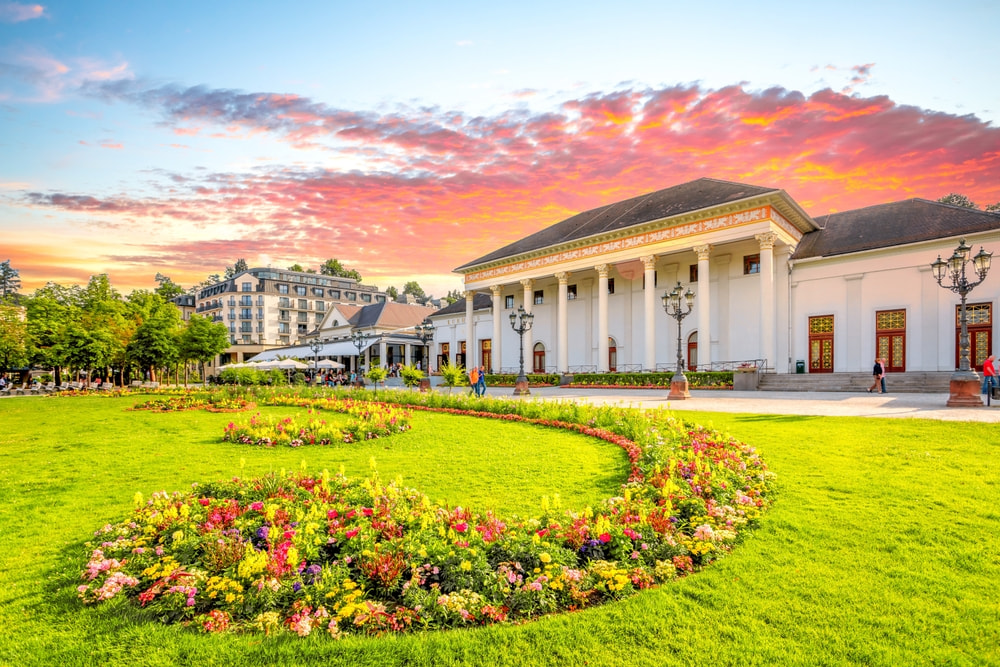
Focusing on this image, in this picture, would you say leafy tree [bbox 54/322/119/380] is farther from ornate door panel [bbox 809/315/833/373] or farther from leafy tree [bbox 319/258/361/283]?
leafy tree [bbox 319/258/361/283]

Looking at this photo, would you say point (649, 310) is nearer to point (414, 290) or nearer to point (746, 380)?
point (746, 380)

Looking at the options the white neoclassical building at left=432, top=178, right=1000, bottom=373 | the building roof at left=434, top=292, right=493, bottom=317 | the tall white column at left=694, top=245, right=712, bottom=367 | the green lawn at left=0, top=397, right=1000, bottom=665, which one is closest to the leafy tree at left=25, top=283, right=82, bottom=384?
the building roof at left=434, top=292, right=493, bottom=317

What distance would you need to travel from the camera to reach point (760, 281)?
2744cm

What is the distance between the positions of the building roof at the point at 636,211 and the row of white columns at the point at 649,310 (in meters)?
2.42

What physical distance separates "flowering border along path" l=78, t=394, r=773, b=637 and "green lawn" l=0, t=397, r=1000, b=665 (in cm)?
17

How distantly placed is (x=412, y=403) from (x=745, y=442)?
10965 millimetres

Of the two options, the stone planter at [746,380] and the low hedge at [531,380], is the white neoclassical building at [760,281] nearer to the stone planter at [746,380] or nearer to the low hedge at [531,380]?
the stone planter at [746,380]

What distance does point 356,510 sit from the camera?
4465 millimetres

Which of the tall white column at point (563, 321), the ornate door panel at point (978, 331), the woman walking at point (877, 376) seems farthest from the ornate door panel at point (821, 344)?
the tall white column at point (563, 321)

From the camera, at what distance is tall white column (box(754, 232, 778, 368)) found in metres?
26.1

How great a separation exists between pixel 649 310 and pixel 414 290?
97463mm

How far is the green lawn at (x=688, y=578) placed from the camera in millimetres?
2920

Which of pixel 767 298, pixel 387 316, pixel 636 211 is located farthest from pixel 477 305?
pixel 767 298

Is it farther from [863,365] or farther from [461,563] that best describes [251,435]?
[863,365]
